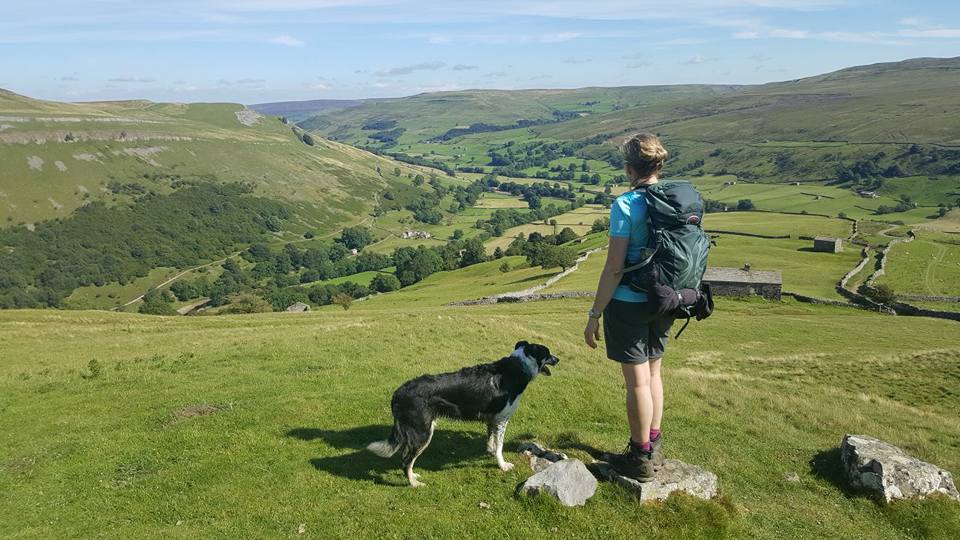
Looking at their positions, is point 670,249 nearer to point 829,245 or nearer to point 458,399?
point 458,399

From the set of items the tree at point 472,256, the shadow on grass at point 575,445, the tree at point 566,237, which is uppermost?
the shadow on grass at point 575,445

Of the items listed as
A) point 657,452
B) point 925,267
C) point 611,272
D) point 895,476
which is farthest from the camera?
point 925,267

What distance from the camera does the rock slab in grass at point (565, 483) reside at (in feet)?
34.3

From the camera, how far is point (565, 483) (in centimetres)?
1059

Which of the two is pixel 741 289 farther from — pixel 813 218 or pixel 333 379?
pixel 813 218

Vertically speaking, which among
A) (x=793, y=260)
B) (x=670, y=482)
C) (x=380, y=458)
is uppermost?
(x=670, y=482)

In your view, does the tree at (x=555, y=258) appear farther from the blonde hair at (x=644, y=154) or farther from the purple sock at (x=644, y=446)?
the blonde hair at (x=644, y=154)

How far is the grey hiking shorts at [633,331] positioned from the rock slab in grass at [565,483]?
2626mm

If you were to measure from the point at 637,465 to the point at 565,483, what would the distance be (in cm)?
138

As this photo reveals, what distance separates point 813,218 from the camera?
15575 cm

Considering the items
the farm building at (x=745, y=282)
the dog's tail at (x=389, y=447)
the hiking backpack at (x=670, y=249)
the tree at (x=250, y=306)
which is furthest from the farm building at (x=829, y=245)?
the dog's tail at (x=389, y=447)

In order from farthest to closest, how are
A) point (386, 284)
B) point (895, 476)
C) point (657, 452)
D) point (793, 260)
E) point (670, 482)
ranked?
point (386, 284) < point (793, 260) < point (895, 476) < point (657, 452) < point (670, 482)

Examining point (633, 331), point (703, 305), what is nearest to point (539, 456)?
point (633, 331)

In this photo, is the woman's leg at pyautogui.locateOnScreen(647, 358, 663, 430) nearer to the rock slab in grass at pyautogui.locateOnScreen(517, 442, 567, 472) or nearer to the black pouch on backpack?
the black pouch on backpack
